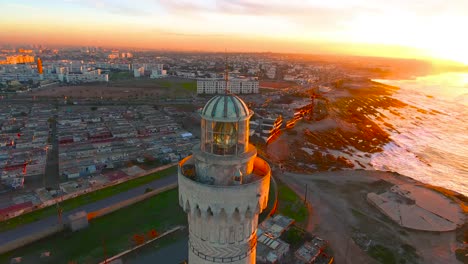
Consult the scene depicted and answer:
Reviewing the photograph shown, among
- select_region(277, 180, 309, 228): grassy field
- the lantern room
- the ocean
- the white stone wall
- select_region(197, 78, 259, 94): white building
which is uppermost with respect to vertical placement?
the lantern room

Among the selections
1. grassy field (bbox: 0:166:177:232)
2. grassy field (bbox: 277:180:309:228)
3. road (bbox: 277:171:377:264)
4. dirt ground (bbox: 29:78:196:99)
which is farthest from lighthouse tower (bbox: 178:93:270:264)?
dirt ground (bbox: 29:78:196:99)

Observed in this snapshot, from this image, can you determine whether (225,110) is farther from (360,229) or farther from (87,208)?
(87,208)

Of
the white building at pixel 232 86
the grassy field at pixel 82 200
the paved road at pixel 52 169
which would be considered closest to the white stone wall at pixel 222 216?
the grassy field at pixel 82 200

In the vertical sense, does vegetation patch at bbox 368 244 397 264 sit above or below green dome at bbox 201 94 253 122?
below

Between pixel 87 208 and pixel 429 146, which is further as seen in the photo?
pixel 429 146

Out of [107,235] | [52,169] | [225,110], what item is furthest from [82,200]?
[225,110]

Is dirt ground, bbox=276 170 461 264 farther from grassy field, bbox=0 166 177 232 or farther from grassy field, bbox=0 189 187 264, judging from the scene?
grassy field, bbox=0 166 177 232

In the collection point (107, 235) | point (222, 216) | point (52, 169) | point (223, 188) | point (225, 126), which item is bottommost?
point (107, 235)
